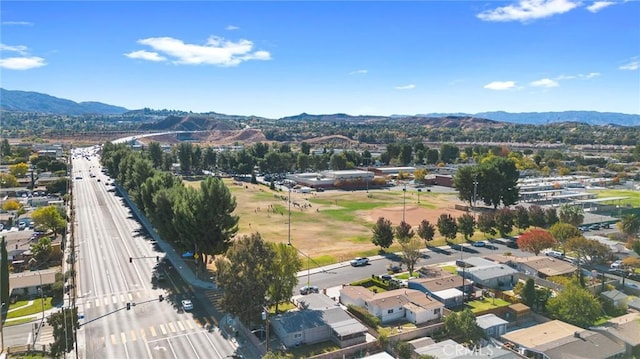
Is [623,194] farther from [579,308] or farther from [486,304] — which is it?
[579,308]

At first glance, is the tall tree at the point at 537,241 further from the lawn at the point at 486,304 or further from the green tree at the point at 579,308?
the green tree at the point at 579,308

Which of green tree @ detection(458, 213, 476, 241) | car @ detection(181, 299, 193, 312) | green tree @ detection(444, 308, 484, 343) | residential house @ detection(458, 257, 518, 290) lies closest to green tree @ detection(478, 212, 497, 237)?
green tree @ detection(458, 213, 476, 241)

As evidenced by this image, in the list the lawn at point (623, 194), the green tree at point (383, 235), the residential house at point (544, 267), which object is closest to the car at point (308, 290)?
the green tree at point (383, 235)

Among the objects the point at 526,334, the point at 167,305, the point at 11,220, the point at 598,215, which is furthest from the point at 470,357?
the point at 11,220

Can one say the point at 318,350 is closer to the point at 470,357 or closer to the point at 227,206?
the point at 470,357

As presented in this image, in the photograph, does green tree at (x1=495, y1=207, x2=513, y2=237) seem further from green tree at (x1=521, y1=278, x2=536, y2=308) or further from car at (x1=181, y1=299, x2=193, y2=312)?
car at (x1=181, y1=299, x2=193, y2=312)
